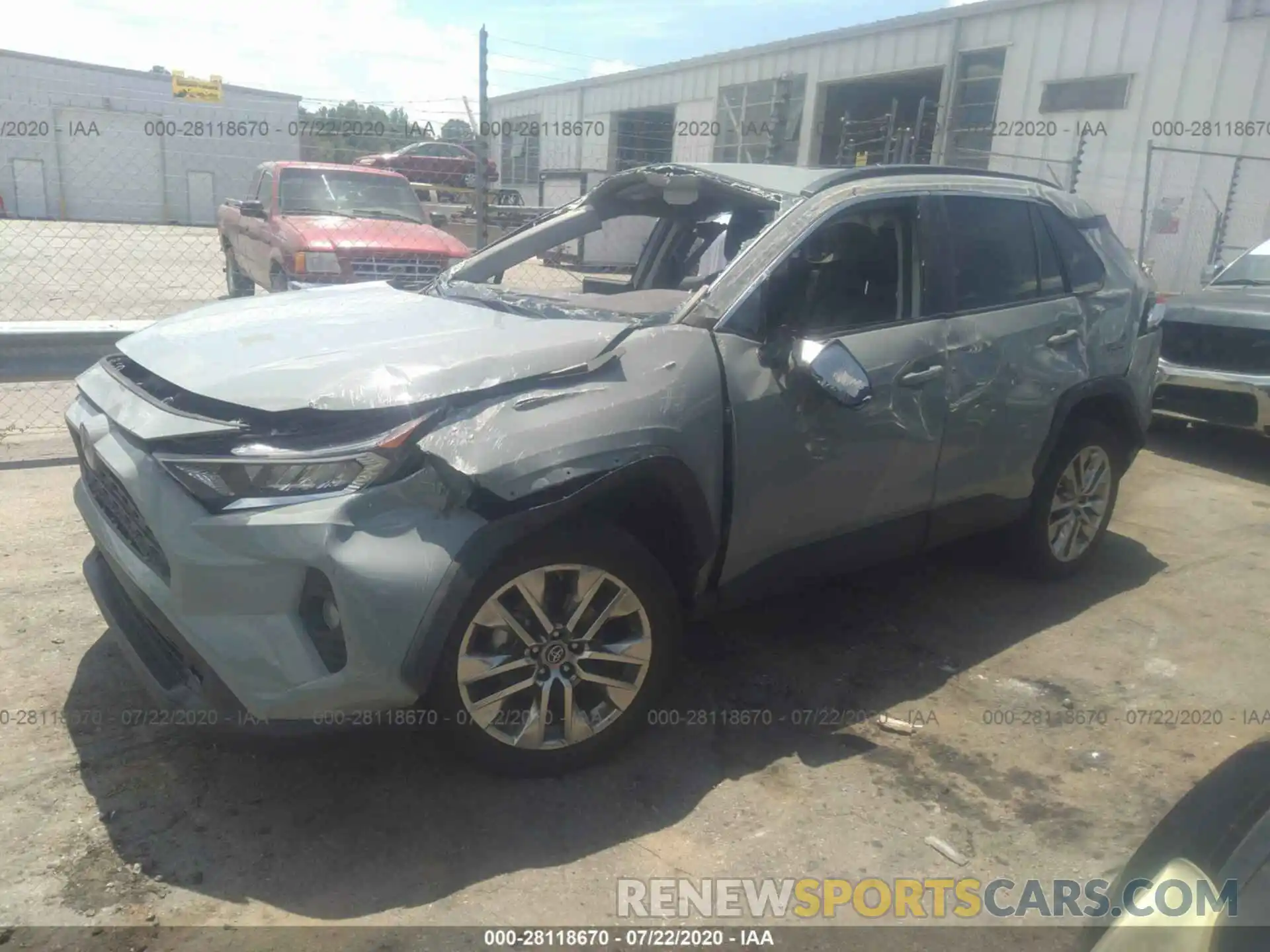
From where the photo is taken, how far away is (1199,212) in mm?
12789

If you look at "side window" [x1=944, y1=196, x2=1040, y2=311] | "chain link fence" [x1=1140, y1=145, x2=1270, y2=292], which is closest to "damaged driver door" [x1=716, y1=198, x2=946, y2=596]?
"side window" [x1=944, y1=196, x2=1040, y2=311]

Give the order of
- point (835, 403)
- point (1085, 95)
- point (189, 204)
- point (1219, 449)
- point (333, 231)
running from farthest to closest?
point (189, 204) < point (1085, 95) < point (333, 231) < point (1219, 449) < point (835, 403)

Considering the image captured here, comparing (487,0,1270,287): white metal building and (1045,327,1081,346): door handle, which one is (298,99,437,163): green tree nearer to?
(487,0,1270,287): white metal building

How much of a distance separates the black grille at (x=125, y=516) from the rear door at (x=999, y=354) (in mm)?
2789

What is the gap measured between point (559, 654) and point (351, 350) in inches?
42.8

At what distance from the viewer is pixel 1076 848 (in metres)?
2.82

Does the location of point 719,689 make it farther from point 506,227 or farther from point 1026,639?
point 506,227

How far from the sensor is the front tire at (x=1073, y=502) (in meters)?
4.41

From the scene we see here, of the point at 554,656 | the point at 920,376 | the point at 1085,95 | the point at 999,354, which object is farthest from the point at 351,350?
the point at 1085,95

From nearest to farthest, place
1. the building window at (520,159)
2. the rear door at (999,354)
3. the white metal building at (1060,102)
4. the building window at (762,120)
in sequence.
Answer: the rear door at (999,354) → the white metal building at (1060,102) → the building window at (762,120) → the building window at (520,159)

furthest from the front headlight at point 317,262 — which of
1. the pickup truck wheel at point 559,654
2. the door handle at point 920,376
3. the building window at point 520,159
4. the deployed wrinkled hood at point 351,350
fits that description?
the building window at point 520,159

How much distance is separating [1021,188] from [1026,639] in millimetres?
2032

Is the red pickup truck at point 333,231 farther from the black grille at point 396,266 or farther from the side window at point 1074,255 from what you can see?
the side window at point 1074,255

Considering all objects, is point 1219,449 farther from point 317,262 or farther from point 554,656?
point 317,262
